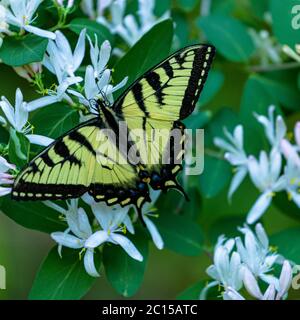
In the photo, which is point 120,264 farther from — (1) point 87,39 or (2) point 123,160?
(1) point 87,39

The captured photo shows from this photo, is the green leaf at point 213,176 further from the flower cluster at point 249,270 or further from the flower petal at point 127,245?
the flower petal at point 127,245

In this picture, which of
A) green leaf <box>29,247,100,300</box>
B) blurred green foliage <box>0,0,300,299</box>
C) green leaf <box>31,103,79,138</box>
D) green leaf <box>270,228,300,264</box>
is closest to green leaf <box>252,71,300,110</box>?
blurred green foliage <box>0,0,300,299</box>

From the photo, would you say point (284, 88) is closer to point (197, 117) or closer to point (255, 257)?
point (197, 117)

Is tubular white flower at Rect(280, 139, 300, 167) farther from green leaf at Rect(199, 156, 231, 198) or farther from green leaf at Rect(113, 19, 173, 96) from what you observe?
green leaf at Rect(113, 19, 173, 96)

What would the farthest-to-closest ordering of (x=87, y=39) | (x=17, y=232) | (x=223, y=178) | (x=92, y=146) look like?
(x=17, y=232)
(x=223, y=178)
(x=87, y=39)
(x=92, y=146)

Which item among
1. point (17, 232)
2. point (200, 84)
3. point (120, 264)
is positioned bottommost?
point (17, 232)

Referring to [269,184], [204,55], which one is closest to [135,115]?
[204,55]

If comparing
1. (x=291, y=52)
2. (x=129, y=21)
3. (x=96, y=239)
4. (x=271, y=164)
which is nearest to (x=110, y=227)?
(x=96, y=239)
